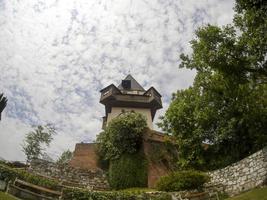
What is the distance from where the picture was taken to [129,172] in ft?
93.9

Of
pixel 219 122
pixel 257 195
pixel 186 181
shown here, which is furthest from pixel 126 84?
pixel 257 195

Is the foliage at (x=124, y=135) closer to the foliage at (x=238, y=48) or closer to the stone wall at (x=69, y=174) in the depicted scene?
the stone wall at (x=69, y=174)

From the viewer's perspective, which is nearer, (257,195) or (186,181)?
(257,195)

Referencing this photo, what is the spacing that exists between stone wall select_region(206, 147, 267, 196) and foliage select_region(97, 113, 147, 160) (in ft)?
33.6

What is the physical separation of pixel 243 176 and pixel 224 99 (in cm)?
840

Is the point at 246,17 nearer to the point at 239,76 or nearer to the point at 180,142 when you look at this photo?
the point at 239,76

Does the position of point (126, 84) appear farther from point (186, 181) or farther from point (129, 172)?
point (186, 181)

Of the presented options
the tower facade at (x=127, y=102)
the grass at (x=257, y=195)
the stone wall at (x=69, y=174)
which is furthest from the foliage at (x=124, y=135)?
the tower facade at (x=127, y=102)

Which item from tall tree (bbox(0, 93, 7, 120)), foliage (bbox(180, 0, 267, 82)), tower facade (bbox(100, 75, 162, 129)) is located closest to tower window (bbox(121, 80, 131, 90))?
tower facade (bbox(100, 75, 162, 129))

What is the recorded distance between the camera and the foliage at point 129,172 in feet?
92.5

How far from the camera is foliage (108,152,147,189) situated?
28203mm

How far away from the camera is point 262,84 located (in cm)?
2484

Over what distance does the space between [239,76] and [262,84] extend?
11.6 feet

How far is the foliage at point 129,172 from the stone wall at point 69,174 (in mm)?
1444
